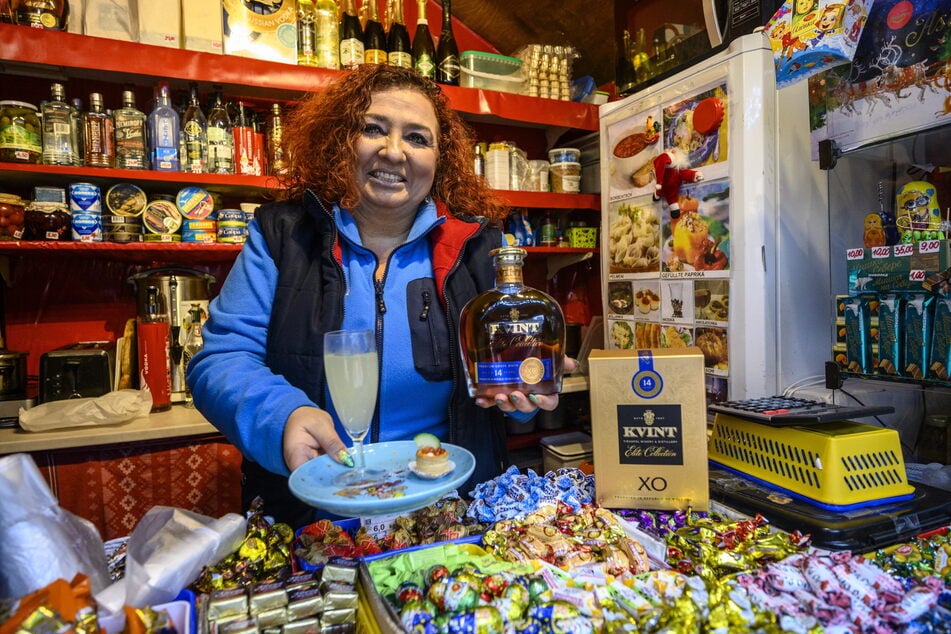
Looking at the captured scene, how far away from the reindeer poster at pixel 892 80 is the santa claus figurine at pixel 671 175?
1.86 ft

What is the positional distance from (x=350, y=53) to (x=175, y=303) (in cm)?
133

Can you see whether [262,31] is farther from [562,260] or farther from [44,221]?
[562,260]

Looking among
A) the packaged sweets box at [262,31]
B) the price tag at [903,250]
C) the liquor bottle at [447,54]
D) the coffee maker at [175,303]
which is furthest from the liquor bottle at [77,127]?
the price tag at [903,250]

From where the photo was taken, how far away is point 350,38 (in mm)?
2604

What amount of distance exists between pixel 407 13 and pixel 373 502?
10.1 feet

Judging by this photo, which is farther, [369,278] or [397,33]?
[397,33]

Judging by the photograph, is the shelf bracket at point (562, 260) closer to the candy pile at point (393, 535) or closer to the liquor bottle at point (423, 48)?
the liquor bottle at point (423, 48)

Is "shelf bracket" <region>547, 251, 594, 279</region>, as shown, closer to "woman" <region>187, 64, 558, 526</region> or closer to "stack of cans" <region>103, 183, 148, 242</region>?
"woman" <region>187, 64, 558, 526</region>

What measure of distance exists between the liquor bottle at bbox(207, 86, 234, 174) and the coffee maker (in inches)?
19.0

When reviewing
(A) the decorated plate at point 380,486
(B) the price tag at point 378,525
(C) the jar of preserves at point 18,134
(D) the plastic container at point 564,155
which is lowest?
(B) the price tag at point 378,525

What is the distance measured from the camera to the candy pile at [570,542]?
0.83 meters

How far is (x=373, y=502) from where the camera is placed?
2.38 ft

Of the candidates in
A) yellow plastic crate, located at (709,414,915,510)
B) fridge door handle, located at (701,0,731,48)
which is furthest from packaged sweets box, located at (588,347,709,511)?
fridge door handle, located at (701,0,731,48)

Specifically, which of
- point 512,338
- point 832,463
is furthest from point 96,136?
point 832,463
